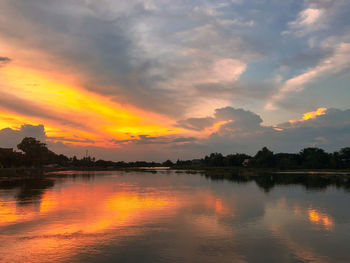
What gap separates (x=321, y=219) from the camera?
2911 centimetres

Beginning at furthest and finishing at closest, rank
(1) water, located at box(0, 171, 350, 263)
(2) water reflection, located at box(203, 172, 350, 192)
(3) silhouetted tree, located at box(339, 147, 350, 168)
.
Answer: (3) silhouetted tree, located at box(339, 147, 350, 168) → (2) water reflection, located at box(203, 172, 350, 192) → (1) water, located at box(0, 171, 350, 263)

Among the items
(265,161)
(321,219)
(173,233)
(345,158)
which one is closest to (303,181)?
(321,219)

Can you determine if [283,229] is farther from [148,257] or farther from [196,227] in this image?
[148,257]

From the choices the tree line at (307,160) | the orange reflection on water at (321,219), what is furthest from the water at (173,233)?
the tree line at (307,160)

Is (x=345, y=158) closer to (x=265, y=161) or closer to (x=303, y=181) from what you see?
(x=265, y=161)

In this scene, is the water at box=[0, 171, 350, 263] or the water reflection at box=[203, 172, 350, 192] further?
the water reflection at box=[203, 172, 350, 192]

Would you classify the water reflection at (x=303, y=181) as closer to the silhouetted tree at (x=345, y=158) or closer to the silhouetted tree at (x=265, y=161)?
the silhouetted tree at (x=345, y=158)

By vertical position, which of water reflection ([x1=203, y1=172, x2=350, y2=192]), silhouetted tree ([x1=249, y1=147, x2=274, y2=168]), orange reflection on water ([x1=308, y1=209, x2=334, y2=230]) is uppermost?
silhouetted tree ([x1=249, y1=147, x2=274, y2=168])

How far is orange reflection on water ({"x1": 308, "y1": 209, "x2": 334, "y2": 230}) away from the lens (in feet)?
86.8

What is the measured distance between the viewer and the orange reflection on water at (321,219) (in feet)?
86.8

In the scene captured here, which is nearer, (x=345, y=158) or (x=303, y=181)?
(x=303, y=181)

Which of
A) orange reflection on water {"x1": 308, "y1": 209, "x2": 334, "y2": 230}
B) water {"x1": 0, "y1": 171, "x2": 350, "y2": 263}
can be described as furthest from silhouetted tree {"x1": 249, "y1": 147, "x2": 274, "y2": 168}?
orange reflection on water {"x1": 308, "y1": 209, "x2": 334, "y2": 230}

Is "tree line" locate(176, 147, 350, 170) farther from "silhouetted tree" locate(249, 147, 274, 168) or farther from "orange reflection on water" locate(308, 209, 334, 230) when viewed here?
"orange reflection on water" locate(308, 209, 334, 230)

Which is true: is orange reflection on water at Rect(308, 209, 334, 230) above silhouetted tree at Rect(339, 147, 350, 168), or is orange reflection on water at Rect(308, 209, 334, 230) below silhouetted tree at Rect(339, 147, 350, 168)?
below
